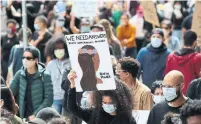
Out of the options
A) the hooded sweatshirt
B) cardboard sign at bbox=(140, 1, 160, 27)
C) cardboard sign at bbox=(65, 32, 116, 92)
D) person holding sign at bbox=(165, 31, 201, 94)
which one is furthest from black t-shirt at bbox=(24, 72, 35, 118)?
cardboard sign at bbox=(140, 1, 160, 27)

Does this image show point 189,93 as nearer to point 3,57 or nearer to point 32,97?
point 32,97

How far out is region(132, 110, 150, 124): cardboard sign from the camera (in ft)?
28.1

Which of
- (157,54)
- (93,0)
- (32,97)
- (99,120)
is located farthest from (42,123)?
(93,0)

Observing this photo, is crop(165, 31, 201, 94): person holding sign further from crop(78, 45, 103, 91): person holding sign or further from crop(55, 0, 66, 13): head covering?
crop(55, 0, 66, 13): head covering

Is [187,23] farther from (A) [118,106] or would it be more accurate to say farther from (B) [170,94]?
(A) [118,106]

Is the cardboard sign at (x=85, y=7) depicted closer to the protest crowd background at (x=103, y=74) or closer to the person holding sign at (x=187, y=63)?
the protest crowd background at (x=103, y=74)

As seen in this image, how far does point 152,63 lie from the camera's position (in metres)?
12.2

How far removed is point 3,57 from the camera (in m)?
15.4

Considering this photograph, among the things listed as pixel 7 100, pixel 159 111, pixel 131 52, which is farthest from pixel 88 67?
pixel 131 52

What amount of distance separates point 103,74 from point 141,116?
803 mm

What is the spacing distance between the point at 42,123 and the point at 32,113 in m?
3.33

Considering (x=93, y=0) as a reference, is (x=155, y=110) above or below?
below

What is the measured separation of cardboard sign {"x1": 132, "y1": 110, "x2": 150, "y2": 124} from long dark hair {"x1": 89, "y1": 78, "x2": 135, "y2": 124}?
0.52 metres

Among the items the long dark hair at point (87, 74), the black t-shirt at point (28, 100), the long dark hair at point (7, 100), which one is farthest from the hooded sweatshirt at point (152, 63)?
the long dark hair at point (87, 74)
